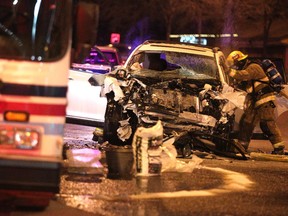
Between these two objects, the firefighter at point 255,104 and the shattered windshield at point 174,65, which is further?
the firefighter at point 255,104

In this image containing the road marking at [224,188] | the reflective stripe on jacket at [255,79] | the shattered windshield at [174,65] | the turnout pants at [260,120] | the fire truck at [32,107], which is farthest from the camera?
the turnout pants at [260,120]

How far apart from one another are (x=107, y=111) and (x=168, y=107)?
111 cm

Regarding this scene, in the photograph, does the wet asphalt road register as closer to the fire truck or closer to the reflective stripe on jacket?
the fire truck

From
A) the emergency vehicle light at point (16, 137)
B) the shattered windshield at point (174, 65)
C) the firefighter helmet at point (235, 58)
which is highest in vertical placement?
the firefighter helmet at point (235, 58)

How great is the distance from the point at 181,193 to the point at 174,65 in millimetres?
3963

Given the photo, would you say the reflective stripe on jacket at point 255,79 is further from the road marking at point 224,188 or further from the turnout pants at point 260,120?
the road marking at point 224,188

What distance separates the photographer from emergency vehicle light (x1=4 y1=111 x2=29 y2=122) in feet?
16.2

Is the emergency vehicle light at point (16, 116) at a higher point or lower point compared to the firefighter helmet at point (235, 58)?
lower

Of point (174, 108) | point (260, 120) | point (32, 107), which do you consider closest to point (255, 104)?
point (260, 120)

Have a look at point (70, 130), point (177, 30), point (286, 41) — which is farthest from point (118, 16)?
point (70, 130)

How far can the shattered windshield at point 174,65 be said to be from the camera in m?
10.5

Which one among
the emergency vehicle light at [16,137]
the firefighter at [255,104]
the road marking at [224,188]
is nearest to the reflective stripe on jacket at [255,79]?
the firefighter at [255,104]

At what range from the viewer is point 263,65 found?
11.1 metres

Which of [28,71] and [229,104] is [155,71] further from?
[28,71]
